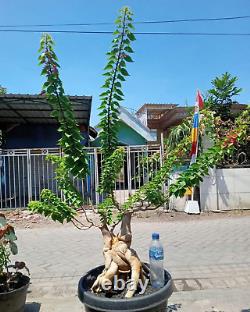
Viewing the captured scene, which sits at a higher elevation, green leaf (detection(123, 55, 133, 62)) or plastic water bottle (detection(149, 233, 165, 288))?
green leaf (detection(123, 55, 133, 62))

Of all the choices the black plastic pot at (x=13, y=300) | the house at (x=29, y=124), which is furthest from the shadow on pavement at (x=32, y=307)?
the house at (x=29, y=124)

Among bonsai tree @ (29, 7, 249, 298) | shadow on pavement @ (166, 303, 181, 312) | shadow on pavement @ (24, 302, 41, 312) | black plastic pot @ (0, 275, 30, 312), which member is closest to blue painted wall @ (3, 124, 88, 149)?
shadow on pavement @ (24, 302, 41, 312)

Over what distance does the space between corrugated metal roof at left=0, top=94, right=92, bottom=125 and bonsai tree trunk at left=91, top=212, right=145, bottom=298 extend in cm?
603

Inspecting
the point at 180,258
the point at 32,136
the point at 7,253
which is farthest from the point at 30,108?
the point at 7,253

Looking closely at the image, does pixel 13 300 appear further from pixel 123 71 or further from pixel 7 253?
pixel 123 71

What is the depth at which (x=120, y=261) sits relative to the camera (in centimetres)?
251

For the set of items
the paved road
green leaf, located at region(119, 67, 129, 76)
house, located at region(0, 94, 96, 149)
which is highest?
house, located at region(0, 94, 96, 149)

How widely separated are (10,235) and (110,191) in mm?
1143

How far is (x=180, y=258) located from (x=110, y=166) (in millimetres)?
3107

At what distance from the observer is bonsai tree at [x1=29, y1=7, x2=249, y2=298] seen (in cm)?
236

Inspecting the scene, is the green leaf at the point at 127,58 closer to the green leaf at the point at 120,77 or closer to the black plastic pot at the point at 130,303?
the green leaf at the point at 120,77

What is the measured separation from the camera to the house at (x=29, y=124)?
36.7 ft

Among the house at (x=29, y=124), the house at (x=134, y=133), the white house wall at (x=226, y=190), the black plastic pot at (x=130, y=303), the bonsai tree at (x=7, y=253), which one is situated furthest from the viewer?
the house at (x=134, y=133)

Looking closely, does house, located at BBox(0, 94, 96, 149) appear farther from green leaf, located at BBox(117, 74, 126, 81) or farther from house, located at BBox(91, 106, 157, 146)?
green leaf, located at BBox(117, 74, 126, 81)
